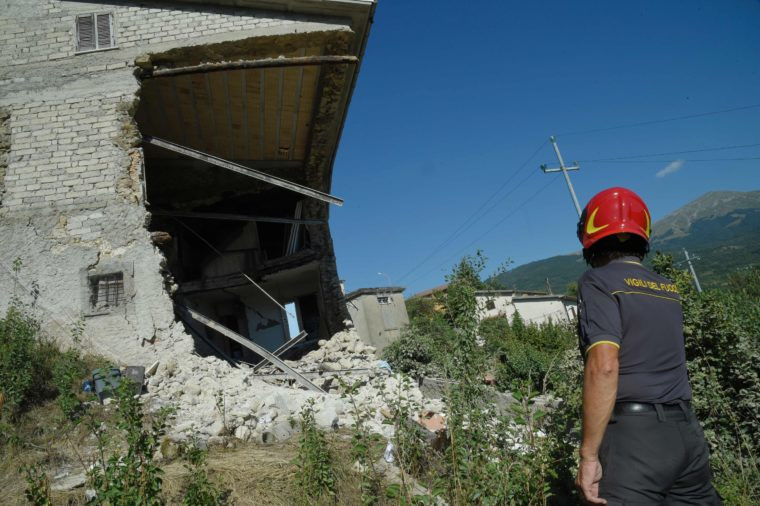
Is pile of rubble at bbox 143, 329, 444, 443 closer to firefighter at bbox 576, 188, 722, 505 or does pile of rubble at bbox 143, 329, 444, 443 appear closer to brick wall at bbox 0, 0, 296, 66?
firefighter at bbox 576, 188, 722, 505

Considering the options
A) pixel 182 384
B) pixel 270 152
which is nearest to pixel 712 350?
pixel 182 384

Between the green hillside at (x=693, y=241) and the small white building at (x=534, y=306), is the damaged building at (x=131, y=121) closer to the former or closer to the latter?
the small white building at (x=534, y=306)

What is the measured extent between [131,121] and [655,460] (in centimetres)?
771

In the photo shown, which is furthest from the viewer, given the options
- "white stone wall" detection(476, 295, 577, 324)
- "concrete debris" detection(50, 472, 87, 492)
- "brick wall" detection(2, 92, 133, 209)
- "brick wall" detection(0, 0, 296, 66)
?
"white stone wall" detection(476, 295, 577, 324)

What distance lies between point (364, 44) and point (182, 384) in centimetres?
647

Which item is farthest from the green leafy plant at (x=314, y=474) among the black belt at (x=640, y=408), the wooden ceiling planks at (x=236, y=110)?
the wooden ceiling planks at (x=236, y=110)

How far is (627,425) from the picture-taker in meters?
1.76

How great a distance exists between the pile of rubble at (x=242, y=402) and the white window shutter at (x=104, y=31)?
5.25 metres

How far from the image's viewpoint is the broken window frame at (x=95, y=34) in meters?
7.16

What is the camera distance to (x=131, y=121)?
22.7 feet

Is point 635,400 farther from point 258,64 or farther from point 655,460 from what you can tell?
point 258,64

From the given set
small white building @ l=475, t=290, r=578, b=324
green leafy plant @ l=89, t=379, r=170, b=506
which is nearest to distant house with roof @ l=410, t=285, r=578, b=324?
small white building @ l=475, t=290, r=578, b=324

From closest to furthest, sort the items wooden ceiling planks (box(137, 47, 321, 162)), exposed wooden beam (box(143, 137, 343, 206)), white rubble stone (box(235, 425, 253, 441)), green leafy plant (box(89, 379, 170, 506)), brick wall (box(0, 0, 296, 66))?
green leafy plant (box(89, 379, 170, 506))
white rubble stone (box(235, 425, 253, 441))
brick wall (box(0, 0, 296, 66))
exposed wooden beam (box(143, 137, 343, 206))
wooden ceiling planks (box(137, 47, 321, 162))

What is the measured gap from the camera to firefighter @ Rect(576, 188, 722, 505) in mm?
→ 1700
